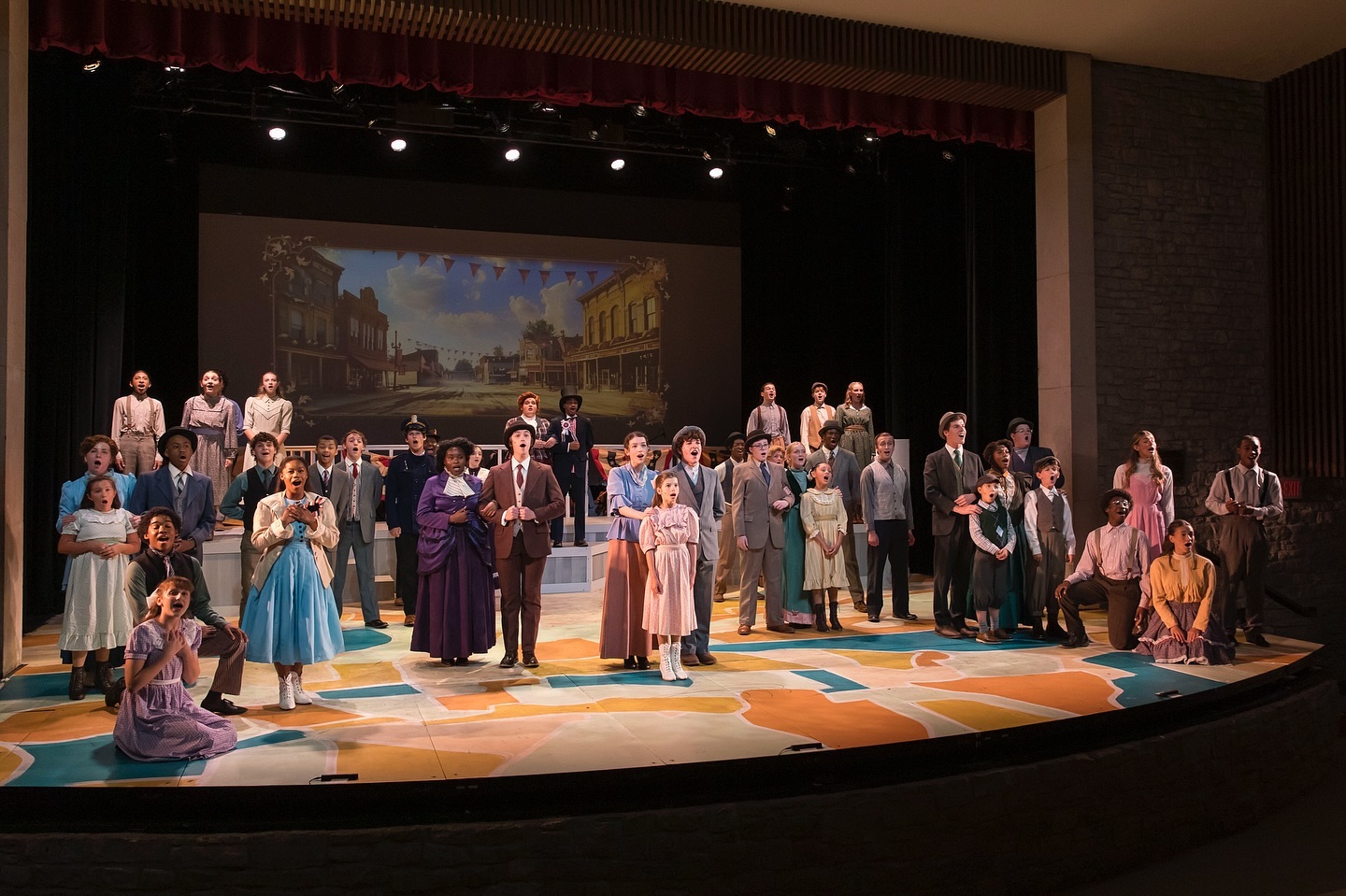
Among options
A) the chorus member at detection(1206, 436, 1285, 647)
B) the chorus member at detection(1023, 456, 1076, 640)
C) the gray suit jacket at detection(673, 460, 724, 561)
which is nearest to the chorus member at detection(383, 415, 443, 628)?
the gray suit jacket at detection(673, 460, 724, 561)

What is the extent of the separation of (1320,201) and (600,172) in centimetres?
733

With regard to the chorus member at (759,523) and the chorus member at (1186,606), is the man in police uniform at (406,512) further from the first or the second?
the chorus member at (1186,606)

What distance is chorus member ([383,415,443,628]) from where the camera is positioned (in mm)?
7625

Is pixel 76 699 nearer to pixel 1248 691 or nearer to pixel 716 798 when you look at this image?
pixel 716 798

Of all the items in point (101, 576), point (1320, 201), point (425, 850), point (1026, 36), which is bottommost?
point (425, 850)

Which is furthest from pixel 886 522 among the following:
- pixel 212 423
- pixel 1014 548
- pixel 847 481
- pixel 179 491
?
pixel 212 423

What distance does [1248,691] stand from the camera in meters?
5.66

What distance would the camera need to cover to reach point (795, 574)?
24.2 ft

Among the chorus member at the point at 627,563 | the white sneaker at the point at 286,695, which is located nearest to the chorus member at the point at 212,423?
the white sneaker at the point at 286,695

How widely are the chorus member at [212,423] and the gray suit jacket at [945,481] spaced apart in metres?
5.71

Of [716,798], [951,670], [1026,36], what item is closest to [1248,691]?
[951,670]

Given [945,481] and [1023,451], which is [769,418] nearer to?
[1023,451]

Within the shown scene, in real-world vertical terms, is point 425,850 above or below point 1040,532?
below

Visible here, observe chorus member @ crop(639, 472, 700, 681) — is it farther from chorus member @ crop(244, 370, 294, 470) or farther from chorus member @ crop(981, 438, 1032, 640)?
chorus member @ crop(244, 370, 294, 470)
